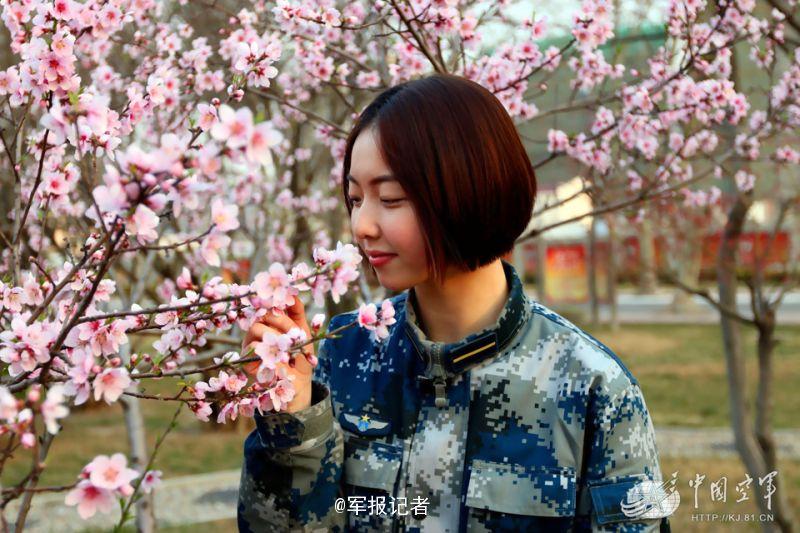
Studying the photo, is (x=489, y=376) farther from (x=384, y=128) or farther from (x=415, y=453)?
(x=384, y=128)

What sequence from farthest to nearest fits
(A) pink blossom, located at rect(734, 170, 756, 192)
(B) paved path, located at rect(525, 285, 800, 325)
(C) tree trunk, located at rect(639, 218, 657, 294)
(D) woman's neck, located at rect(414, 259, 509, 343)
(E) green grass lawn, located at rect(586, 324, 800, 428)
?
(C) tree trunk, located at rect(639, 218, 657, 294) < (B) paved path, located at rect(525, 285, 800, 325) < (E) green grass lawn, located at rect(586, 324, 800, 428) < (A) pink blossom, located at rect(734, 170, 756, 192) < (D) woman's neck, located at rect(414, 259, 509, 343)

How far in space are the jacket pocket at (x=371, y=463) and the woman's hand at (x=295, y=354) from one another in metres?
0.18

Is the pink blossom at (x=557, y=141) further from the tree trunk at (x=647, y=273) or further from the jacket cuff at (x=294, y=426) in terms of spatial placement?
the tree trunk at (x=647, y=273)

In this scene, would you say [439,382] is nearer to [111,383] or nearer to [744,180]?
[111,383]

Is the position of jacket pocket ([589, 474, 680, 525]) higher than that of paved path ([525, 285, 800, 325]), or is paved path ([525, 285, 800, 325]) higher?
paved path ([525, 285, 800, 325])

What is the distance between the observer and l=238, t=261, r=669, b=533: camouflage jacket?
1.56 meters

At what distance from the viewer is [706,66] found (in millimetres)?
3643

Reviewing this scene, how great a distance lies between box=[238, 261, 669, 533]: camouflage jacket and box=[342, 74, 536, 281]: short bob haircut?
0.19 meters

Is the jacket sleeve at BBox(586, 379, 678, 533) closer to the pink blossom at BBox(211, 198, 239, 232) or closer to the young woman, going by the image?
the young woman

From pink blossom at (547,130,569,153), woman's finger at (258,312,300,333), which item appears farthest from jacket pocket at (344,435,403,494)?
pink blossom at (547,130,569,153)

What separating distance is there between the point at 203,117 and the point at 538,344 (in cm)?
81

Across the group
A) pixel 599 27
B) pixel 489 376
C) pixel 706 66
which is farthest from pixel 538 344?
pixel 706 66

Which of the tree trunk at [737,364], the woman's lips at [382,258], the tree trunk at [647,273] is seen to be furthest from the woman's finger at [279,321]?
the tree trunk at [647,273]

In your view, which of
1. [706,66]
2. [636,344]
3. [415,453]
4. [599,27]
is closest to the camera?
[415,453]
